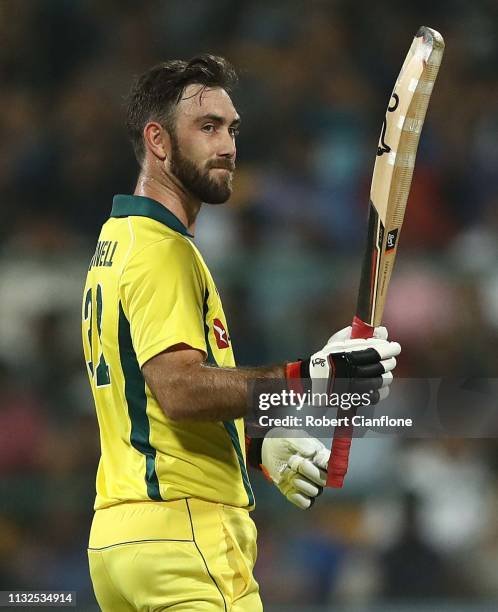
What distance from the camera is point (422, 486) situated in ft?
16.2

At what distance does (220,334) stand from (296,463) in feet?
1.58

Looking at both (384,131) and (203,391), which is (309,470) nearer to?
(203,391)

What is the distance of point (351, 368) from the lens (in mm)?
2441

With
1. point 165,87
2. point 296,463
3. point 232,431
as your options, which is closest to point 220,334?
point 232,431

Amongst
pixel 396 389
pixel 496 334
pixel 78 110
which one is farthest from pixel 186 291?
pixel 78 110

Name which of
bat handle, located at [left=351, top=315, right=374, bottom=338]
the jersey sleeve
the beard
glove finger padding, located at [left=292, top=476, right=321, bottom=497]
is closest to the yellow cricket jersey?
the jersey sleeve

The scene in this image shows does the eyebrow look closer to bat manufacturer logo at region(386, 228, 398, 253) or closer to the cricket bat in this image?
the cricket bat

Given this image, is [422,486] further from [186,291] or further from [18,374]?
[186,291]

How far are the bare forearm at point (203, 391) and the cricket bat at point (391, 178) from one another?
0.30 meters

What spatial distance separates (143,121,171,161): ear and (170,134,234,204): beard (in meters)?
0.03

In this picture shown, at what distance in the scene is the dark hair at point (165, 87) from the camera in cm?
290

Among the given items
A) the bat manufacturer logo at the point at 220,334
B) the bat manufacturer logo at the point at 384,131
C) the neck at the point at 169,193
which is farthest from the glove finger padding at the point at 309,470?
the bat manufacturer logo at the point at 384,131

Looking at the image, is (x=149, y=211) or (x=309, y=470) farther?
(x=309, y=470)

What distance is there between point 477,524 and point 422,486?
31 cm
